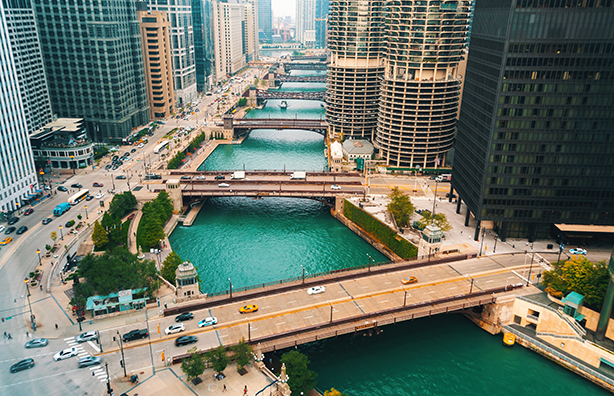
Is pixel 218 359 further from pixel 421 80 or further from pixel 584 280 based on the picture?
pixel 421 80

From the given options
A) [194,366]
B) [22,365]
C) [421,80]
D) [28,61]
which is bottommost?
[22,365]

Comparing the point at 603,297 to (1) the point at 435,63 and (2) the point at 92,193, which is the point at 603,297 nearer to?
(1) the point at 435,63

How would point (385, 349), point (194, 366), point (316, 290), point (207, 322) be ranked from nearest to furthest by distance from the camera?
point (194, 366), point (207, 322), point (385, 349), point (316, 290)

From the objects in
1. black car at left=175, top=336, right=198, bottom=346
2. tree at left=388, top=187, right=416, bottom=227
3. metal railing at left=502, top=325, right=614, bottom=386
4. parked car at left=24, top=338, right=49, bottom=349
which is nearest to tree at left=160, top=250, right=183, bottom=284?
black car at left=175, top=336, right=198, bottom=346

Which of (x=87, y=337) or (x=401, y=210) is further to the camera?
(x=401, y=210)

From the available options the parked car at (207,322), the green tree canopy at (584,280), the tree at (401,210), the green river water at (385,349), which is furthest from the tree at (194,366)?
the tree at (401,210)

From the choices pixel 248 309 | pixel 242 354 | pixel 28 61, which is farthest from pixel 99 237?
pixel 28 61

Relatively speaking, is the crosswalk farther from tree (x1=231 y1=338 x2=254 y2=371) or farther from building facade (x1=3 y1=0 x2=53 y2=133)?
building facade (x1=3 y1=0 x2=53 y2=133)
